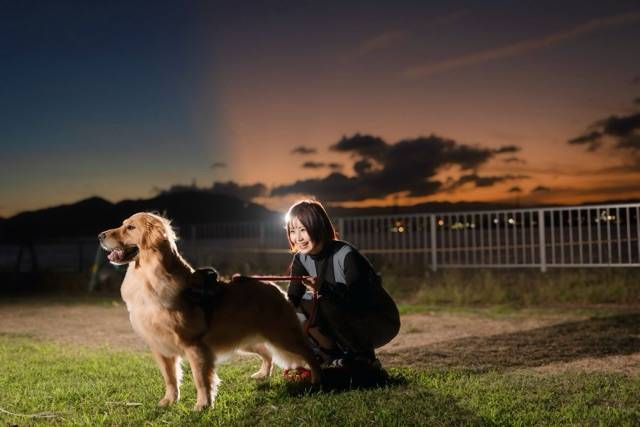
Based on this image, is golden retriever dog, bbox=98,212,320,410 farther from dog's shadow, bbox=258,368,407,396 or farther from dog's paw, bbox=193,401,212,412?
dog's shadow, bbox=258,368,407,396

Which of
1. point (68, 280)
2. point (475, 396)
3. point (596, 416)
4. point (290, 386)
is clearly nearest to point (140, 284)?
point (290, 386)

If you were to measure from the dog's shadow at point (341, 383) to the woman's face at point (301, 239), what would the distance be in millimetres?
890

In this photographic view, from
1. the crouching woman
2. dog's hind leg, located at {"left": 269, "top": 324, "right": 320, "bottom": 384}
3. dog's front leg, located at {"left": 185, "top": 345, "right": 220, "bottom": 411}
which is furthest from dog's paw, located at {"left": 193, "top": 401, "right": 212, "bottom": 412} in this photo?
the crouching woman

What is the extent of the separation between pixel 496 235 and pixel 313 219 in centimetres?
1350

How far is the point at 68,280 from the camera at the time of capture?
16297 millimetres

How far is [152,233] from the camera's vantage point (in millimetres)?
3869

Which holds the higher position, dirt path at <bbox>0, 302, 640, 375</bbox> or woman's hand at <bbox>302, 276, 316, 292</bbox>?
woman's hand at <bbox>302, 276, 316, 292</bbox>

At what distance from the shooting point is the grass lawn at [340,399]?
3896mm

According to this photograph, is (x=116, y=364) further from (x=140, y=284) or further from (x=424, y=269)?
(x=424, y=269)

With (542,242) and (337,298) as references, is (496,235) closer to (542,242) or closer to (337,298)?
(542,242)

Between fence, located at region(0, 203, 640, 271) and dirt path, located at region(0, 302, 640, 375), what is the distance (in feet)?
18.2

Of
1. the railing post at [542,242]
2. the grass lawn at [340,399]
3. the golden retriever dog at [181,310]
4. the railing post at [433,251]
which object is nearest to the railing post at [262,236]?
the railing post at [433,251]

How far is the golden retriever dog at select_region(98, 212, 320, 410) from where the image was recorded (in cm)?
384

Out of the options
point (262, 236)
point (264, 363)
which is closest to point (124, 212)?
point (262, 236)
